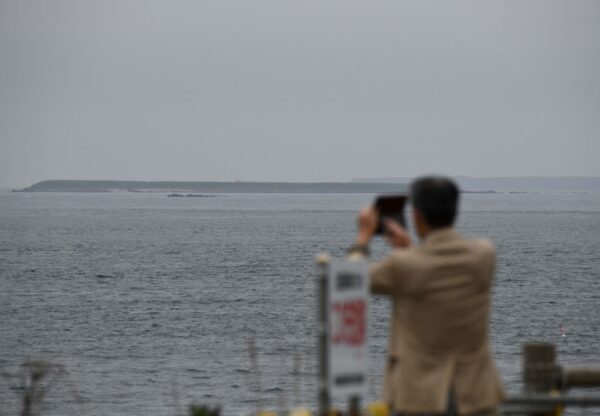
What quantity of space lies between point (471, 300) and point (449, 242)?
0.27 meters

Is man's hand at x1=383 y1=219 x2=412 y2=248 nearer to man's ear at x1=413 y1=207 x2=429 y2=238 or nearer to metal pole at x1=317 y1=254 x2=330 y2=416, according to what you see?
man's ear at x1=413 y1=207 x2=429 y2=238

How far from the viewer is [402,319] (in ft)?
15.8

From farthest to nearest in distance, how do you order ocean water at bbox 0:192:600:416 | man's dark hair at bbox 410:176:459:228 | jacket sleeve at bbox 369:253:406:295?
ocean water at bbox 0:192:600:416 → man's dark hair at bbox 410:176:459:228 → jacket sleeve at bbox 369:253:406:295

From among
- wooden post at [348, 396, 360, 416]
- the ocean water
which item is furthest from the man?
the ocean water

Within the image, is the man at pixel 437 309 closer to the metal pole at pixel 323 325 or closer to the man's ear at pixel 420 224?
the man's ear at pixel 420 224

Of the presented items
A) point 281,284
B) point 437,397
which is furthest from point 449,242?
point 281,284

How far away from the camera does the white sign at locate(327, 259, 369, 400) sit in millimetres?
4695

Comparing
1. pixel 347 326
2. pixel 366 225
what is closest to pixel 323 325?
pixel 347 326

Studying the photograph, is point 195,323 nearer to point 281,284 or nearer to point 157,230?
point 281,284

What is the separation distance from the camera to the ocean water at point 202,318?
33000 mm

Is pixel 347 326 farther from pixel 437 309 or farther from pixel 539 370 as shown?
pixel 539 370

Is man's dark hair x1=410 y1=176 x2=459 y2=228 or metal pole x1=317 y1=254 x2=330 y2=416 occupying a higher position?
man's dark hair x1=410 y1=176 x2=459 y2=228

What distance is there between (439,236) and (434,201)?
155 mm

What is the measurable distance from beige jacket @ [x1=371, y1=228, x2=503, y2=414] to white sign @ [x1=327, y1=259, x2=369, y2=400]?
9 centimetres
